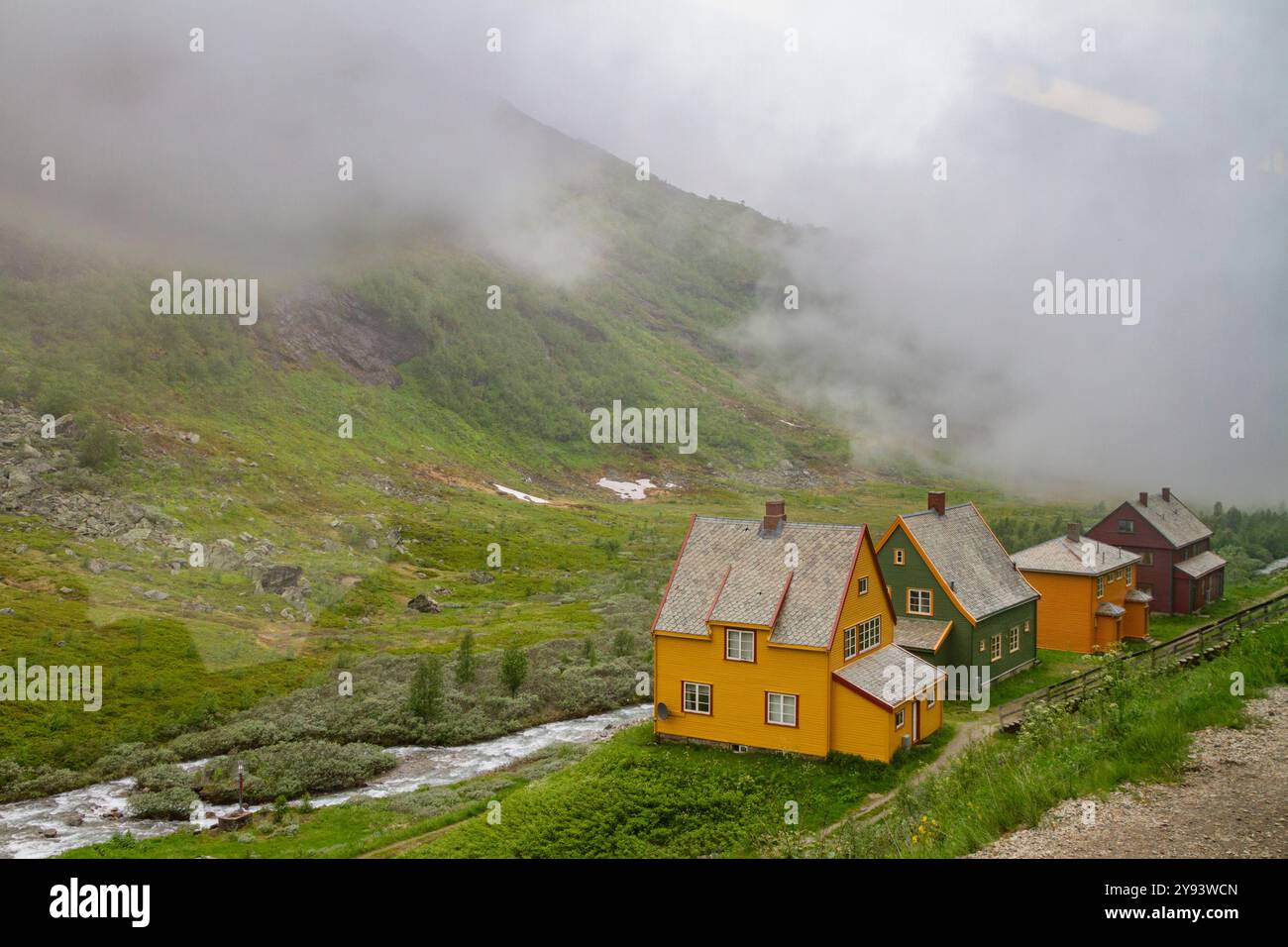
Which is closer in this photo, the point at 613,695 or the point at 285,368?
the point at 613,695

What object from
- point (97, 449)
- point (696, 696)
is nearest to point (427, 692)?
point (696, 696)

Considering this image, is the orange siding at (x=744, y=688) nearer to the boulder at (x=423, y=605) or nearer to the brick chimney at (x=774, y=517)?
the brick chimney at (x=774, y=517)

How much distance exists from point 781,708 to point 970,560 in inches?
723

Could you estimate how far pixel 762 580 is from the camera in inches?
1407

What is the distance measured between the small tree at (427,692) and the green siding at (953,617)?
26154mm

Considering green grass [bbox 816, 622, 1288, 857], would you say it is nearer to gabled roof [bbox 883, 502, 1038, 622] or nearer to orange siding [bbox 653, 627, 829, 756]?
orange siding [bbox 653, 627, 829, 756]

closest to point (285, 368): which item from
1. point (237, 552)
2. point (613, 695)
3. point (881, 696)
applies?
point (237, 552)

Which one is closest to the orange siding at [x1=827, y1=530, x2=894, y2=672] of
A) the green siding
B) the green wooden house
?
the green siding

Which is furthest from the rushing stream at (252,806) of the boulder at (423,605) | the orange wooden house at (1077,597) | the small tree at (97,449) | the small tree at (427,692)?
the small tree at (97,449)

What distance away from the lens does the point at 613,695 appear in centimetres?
5347

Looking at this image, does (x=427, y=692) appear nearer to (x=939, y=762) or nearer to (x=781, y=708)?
(x=781, y=708)

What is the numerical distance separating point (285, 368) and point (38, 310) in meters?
36.6

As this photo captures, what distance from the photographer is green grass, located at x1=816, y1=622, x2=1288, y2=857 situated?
1424cm
